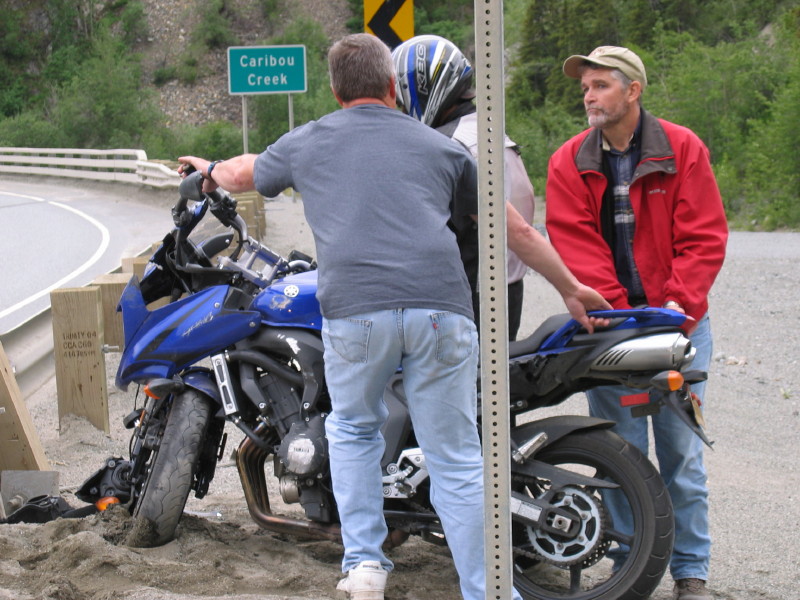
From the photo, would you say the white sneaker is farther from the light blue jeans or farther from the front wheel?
the front wheel

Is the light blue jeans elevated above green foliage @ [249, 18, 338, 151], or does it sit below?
below

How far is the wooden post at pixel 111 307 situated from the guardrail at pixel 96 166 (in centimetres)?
1812

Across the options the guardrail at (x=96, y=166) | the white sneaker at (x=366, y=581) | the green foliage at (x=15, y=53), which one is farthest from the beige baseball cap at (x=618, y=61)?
the green foliage at (x=15, y=53)

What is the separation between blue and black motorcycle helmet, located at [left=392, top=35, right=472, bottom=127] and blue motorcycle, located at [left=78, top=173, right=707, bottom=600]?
2.73 feet

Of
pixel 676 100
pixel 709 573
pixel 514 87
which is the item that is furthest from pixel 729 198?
pixel 514 87

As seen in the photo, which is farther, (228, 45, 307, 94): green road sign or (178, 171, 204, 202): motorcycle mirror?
(228, 45, 307, 94): green road sign

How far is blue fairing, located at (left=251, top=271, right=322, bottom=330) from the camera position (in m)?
4.27

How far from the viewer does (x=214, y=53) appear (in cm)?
8538

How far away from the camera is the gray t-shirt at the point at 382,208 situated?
3.36 m

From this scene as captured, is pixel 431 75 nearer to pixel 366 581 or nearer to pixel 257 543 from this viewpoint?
pixel 366 581

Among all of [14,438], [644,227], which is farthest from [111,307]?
[644,227]

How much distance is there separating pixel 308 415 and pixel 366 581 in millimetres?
831

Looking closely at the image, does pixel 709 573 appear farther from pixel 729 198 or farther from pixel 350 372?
pixel 729 198

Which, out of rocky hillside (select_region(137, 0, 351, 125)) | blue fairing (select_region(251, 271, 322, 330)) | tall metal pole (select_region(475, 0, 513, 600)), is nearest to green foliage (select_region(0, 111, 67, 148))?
rocky hillside (select_region(137, 0, 351, 125))
